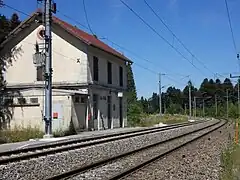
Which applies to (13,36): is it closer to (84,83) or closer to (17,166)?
(84,83)

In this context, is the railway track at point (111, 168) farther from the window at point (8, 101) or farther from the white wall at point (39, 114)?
the window at point (8, 101)

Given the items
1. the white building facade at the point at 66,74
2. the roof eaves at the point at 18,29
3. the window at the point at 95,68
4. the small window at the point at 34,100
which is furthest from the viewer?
the window at the point at 95,68

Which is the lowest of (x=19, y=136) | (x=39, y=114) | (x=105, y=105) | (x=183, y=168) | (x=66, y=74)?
(x=183, y=168)

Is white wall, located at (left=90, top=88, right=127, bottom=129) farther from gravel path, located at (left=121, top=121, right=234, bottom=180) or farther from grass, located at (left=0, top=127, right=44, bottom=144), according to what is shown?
gravel path, located at (left=121, top=121, right=234, bottom=180)

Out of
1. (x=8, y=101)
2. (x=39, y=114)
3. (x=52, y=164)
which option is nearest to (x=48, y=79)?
(x=39, y=114)

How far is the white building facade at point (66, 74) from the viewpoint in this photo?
3262 centimetres

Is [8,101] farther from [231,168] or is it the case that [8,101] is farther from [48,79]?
[231,168]

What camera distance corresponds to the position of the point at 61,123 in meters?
31.4

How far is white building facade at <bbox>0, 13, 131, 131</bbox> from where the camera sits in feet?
107

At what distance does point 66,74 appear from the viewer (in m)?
37.2

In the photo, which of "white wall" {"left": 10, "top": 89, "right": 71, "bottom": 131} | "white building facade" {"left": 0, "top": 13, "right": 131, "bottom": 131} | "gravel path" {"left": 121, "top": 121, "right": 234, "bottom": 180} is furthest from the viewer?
"white building facade" {"left": 0, "top": 13, "right": 131, "bottom": 131}


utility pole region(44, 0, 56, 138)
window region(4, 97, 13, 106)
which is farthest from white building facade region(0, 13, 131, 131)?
utility pole region(44, 0, 56, 138)

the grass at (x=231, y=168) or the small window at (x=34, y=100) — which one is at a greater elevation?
the small window at (x=34, y=100)

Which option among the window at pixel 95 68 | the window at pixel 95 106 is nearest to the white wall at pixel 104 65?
the window at pixel 95 68
